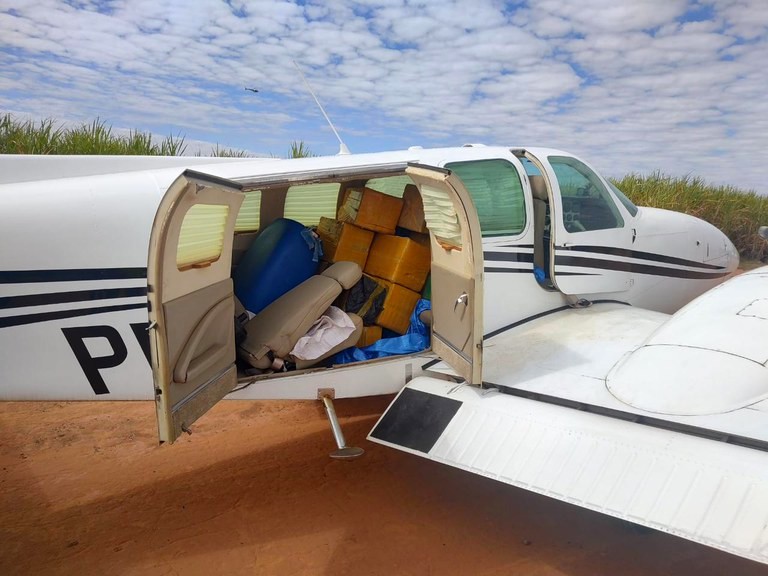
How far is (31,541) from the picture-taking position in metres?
3.62

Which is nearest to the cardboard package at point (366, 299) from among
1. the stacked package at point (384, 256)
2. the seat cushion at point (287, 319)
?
the stacked package at point (384, 256)

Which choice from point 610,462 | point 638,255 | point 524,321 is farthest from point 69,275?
point 638,255

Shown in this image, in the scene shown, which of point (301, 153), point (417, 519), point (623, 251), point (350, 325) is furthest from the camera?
point (301, 153)

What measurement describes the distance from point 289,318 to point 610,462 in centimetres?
215

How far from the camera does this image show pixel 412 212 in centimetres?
468

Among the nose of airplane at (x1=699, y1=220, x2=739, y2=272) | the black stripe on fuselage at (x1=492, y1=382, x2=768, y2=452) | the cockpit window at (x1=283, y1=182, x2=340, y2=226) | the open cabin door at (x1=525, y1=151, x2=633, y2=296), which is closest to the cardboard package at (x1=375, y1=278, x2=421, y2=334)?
the black stripe on fuselage at (x1=492, y1=382, x2=768, y2=452)

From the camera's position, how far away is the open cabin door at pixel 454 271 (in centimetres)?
328

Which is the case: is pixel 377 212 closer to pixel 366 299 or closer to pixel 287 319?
pixel 366 299

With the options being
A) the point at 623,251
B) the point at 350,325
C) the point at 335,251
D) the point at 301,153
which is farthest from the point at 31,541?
the point at 301,153

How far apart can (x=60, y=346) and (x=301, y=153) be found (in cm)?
977

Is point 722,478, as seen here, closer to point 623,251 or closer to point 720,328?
point 720,328

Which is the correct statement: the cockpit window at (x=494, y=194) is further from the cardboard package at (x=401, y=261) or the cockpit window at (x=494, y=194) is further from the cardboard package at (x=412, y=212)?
the cardboard package at (x=401, y=261)

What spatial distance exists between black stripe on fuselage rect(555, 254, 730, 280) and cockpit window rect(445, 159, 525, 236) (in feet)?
1.74

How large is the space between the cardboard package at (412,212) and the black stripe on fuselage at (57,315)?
2.22 meters
